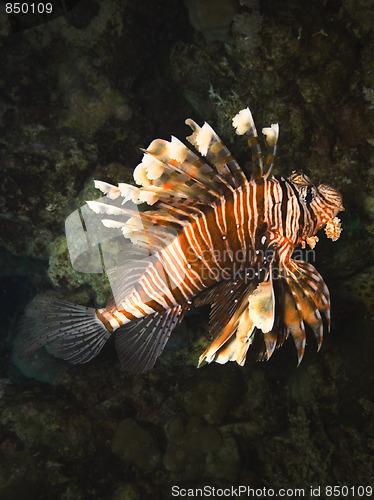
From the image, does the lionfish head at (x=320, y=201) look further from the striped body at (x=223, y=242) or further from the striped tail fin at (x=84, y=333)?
the striped tail fin at (x=84, y=333)

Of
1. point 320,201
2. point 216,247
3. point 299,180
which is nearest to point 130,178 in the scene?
point 216,247

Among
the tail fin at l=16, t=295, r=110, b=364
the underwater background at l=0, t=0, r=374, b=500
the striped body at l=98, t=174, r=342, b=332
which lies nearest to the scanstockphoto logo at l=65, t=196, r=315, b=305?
the striped body at l=98, t=174, r=342, b=332

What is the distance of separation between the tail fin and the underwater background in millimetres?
896

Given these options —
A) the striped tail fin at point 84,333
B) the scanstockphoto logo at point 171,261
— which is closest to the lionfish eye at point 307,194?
the scanstockphoto logo at point 171,261

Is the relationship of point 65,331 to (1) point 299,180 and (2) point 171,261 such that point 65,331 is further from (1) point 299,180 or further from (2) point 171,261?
(1) point 299,180

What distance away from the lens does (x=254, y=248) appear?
216 cm

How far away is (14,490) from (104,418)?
1048 mm

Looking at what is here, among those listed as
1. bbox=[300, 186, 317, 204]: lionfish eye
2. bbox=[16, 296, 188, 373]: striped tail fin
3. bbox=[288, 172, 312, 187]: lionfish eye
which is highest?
Answer: bbox=[288, 172, 312, 187]: lionfish eye

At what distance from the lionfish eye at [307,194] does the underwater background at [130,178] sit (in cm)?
98

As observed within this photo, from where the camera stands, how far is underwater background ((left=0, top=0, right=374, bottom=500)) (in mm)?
2889

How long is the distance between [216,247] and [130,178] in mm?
1580

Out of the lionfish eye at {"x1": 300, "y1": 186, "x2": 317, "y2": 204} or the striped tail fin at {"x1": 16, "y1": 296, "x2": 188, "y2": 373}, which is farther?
the striped tail fin at {"x1": 16, "y1": 296, "x2": 188, "y2": 373}

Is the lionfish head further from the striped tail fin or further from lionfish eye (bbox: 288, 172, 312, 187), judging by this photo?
the striped tail fin

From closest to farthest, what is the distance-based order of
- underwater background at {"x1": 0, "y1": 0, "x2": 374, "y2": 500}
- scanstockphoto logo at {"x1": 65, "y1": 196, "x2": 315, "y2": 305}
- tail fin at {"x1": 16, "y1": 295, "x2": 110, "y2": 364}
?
scanstockphoto logo at {"x1": 65, "y1": 196, "x2": 315, "y2": 305}
tail fin at {"x1": 16, "y1": 295, "x2": 110, "y2": 364}
underwater background at {"x1": 0, "y1": 0, "x2": 374, "y2": 500}
